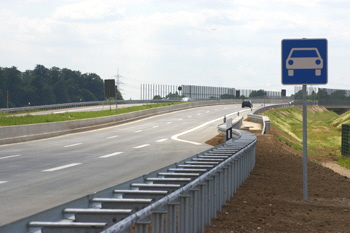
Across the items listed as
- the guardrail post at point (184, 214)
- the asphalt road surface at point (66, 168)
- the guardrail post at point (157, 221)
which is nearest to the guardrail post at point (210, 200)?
the guardrail post at point (184, 214)

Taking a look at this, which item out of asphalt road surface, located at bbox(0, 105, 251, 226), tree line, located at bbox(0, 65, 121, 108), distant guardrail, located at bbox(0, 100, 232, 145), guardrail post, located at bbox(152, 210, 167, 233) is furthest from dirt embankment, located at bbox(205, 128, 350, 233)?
tree line, located at bbox(0, 65, 121, 108)

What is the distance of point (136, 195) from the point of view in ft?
25.8

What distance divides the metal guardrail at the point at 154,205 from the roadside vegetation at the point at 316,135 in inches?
996

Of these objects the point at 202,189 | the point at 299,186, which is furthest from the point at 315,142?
the point at 202,189

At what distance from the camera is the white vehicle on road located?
13789mm

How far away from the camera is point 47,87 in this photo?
144375 mm

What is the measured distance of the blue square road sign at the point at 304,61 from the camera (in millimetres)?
13766

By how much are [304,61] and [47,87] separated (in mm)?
133779

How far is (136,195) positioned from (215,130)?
4157cm

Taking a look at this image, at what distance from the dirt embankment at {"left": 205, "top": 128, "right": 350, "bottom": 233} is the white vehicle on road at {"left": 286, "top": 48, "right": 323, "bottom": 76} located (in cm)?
263

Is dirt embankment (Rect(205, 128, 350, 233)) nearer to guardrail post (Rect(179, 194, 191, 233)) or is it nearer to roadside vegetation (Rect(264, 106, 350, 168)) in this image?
guardrail post (Rect(179, 194, 191, 233))

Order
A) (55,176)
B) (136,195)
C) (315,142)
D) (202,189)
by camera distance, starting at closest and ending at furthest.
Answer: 1. (136,195)
2. (202,189)
3. (55,176)
4. (315,142)

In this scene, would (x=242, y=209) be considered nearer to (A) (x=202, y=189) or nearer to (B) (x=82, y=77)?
(A) (x=202, y=189)

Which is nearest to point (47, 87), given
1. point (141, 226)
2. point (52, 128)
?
point (52, 128)
